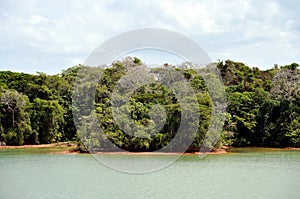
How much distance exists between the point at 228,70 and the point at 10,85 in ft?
45.0

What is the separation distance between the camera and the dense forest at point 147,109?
64.3ft

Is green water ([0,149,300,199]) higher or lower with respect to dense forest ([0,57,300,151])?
lower

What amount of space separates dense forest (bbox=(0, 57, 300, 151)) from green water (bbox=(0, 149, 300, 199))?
298 centimetres

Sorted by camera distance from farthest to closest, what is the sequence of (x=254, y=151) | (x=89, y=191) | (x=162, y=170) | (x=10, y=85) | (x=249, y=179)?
(x=10, y=85) → (x=254, y=151) → (x=162, y=170) → (x=249, y=179) → (x=89, y=191)

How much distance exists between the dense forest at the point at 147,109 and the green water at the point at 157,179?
9.76ft

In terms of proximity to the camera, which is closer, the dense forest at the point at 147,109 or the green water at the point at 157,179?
the green water at the point at 157,179

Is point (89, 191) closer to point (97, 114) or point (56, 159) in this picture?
point (56, 159)

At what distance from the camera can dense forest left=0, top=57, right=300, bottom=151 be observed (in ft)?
64.3

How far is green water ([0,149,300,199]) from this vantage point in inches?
401

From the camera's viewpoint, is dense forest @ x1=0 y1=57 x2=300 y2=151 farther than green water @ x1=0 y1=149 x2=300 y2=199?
Yes

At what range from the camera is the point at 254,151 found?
67.6 ft

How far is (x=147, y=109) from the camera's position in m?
19.9

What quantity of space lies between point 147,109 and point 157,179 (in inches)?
316

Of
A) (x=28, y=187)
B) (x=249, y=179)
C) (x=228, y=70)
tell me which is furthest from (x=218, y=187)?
(x=228, y=70)
